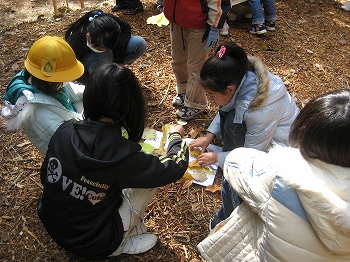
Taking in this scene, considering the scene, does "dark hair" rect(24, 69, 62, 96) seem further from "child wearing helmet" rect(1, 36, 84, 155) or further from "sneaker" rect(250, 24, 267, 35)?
"sneaker" rect(250, 24, 267, 35)

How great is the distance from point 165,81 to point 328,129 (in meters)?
2.52

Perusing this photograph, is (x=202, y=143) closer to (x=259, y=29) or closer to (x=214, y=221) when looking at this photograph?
(x=214, y=221)

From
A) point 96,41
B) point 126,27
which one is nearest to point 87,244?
point 96,41

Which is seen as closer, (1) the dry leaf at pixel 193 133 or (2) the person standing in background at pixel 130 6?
(1) the dry leaf at pixel 193 133

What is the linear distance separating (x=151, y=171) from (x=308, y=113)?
2.63 feet

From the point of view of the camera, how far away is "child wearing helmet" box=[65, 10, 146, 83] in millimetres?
2947

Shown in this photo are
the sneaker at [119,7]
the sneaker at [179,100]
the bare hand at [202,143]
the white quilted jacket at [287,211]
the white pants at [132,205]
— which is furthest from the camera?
the sneaker at [119,7]

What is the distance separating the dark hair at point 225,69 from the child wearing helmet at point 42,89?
831 millimetres

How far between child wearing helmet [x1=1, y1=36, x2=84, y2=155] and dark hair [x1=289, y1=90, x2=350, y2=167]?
1.45m

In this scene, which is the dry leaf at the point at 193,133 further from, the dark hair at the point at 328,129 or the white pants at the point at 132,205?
the dark hair at the point at 328,129

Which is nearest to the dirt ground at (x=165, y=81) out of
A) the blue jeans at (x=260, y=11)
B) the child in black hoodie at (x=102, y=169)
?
the blue jeans at (x=260, y=11)

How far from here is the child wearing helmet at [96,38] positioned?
2.95 meters

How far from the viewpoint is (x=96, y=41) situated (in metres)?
2.99

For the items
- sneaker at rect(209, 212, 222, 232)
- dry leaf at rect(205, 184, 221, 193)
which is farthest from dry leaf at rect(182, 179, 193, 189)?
sneaker at rect(209, 212, 222, 232)
